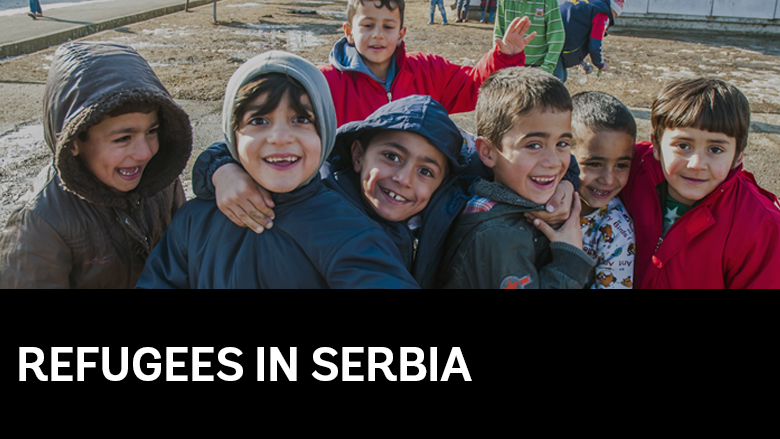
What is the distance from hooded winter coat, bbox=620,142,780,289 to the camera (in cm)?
181

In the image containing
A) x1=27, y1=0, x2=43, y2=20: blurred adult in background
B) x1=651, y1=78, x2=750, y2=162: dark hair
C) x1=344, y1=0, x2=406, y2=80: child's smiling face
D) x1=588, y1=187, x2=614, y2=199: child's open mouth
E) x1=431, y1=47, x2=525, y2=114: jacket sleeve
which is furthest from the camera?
x1=27, y1=0, x2=43, y2=20: blurred adult in background

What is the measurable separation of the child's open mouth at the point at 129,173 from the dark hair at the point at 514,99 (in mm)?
1272

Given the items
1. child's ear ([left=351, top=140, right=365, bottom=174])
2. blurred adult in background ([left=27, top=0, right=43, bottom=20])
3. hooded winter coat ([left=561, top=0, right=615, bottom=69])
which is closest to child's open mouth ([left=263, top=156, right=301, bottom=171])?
child's ear ([left=351, top=140, right=365, bottom=174])

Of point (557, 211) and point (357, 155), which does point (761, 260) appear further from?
point (357, 155)

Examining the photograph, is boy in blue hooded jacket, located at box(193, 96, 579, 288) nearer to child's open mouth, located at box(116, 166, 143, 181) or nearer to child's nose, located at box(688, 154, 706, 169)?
child's open mouth, located at box(116, 166, 143, 181)

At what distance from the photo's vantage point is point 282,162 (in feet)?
5.42

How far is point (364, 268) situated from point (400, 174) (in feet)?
1.38

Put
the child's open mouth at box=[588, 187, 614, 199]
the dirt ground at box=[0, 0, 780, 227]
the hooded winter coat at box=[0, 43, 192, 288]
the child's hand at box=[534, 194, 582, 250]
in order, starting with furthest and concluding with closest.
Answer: the dirt ground at box=[0, 0, 780, 227]
the child's open mouth at box=[588, 187, 614, 199]
the child's hand at box=[534, 194, 582, 250]
the hooded winter coat at box=[0, 43, 192, 288]

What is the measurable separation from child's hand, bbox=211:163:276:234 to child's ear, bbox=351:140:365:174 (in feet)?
1.35

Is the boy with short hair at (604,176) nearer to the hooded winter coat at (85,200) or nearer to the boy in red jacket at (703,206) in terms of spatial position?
the boy in red jacket at (703,206)

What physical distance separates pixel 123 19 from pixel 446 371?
42.6ft

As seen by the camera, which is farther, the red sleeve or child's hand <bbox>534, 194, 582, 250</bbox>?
the red sleeve

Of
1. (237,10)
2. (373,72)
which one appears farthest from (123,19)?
(373,72)

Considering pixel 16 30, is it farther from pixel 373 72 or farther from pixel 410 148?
pixel 410 148
